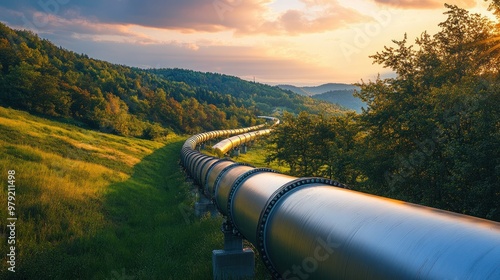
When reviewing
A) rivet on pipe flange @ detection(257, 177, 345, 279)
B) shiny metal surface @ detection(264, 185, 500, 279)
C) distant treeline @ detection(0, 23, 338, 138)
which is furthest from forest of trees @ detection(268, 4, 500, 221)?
distant treeline @ detection(0, 23, 338, 138)

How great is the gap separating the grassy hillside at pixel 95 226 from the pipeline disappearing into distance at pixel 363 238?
189 inches

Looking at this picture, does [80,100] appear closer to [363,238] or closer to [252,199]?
[252,199]

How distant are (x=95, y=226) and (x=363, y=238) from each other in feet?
43.7

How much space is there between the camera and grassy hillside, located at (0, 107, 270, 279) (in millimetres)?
11289

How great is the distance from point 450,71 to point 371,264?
20407mm

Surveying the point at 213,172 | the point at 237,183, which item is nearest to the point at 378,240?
the point at 237,183

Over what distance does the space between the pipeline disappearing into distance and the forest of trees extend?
9.75 meters

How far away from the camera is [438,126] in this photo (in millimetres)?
16281

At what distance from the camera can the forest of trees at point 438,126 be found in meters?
13.9

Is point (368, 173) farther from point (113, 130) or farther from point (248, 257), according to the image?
point (113, 130)

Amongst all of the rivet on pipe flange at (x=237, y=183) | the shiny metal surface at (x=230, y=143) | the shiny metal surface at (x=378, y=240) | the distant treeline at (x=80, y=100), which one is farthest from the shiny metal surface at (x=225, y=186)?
the shiny metal surface at (x=230, y=143)

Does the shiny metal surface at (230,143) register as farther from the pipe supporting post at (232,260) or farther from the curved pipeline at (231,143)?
the pipe supporting post at (232,260)

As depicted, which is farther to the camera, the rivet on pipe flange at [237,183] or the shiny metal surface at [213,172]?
the shiny metal surface at [213,172]

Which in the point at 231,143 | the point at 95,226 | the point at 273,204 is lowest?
the point at 231,143
